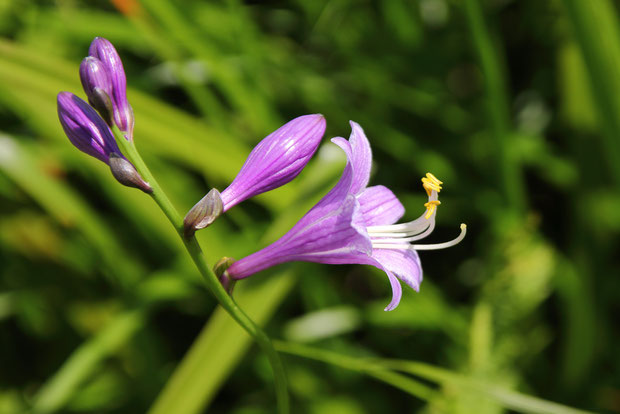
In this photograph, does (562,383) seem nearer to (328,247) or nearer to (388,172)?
(388,172)

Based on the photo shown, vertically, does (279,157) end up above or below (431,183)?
below

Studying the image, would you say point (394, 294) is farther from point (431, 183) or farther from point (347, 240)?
point (431, 183)

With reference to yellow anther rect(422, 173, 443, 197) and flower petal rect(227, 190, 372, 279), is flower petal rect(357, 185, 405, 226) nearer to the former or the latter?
yellow anther rect(422, 173, 443, 197)

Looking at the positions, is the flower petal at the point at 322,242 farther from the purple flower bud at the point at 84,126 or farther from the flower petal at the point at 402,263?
the purple flower bud at the point at 84,126

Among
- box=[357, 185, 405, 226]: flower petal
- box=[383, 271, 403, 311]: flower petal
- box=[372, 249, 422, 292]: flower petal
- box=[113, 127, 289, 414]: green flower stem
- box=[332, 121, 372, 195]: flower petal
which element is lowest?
box=[113, 127, 289, 414]: green flower stem

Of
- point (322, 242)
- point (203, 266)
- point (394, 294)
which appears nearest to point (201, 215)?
point (203, 266)

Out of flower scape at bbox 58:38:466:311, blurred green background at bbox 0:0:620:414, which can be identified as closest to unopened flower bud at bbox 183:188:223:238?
flower scape at bbox 58:38:466:311
